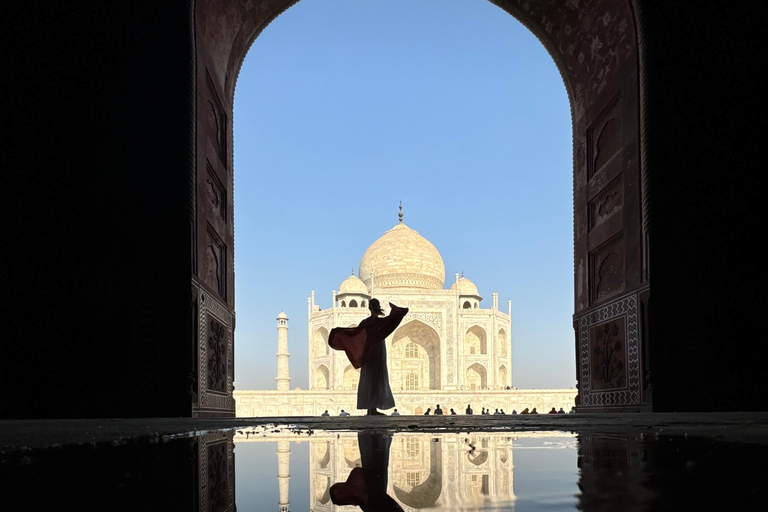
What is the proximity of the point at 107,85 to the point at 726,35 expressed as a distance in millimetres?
4356

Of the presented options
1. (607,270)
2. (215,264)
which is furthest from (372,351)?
(607,270)

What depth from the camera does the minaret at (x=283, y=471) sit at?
829mm

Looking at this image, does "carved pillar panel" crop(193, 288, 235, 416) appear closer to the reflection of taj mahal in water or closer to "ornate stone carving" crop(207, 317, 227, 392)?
A: "ornate stone carving" crop(207, 317, 227, 392)

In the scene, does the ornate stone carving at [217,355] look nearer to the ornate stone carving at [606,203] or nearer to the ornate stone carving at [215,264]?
the ornate stone carving at [215,264]

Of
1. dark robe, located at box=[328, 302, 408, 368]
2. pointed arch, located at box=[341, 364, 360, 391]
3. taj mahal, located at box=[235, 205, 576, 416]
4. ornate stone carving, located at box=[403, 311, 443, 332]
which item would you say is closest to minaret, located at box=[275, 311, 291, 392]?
taj mahal, located at box=[235, 205, 576, 416]

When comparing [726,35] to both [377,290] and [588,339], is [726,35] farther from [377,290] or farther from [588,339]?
[377,290]

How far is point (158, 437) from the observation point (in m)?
2.14

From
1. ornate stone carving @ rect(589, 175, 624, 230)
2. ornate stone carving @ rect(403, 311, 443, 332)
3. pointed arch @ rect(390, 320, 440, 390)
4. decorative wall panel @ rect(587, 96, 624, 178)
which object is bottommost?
A: pointed arch @ rect(390, 320, 440, 390)

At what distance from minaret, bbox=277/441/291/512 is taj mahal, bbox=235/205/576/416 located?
74.7ft

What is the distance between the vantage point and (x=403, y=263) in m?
30.5

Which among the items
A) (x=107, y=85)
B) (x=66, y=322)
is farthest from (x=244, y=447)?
(x=107, y=85)

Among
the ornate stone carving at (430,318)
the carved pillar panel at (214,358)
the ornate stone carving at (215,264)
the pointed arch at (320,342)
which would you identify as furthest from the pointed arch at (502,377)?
the ornate stone carving at (215,264)

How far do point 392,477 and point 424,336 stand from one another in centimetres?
2869

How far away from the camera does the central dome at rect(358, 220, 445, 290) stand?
3042 cm
